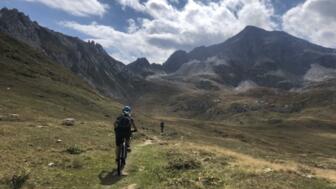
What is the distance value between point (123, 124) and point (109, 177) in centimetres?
270

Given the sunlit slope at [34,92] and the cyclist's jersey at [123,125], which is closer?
the cyclist's jersey at [123,125]

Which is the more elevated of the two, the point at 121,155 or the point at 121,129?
the point at 121,129

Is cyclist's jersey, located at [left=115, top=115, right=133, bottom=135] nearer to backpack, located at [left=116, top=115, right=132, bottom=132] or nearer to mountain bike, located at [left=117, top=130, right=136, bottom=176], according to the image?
backpack, located at [left=116, top=115, right=132, bottom=132]

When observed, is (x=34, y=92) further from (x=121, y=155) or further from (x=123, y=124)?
(x=121, y=155)

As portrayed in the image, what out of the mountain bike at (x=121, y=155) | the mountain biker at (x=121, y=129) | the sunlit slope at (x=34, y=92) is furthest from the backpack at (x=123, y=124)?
the sunlit slope at (x=34, y=92)

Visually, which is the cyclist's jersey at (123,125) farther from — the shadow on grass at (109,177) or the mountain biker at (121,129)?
the shadow on grass at (109,177)

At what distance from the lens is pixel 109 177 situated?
19.6 meters

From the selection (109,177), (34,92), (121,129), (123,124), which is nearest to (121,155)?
(121,129)

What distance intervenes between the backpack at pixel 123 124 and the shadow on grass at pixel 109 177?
213 centimetres

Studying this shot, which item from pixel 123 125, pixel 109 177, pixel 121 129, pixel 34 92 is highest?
pixel 34 92

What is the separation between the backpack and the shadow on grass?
2.13m

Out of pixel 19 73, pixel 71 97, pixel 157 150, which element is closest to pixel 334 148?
pixel 71 97

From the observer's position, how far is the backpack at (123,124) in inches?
815

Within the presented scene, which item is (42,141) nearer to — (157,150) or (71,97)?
(157,150)
